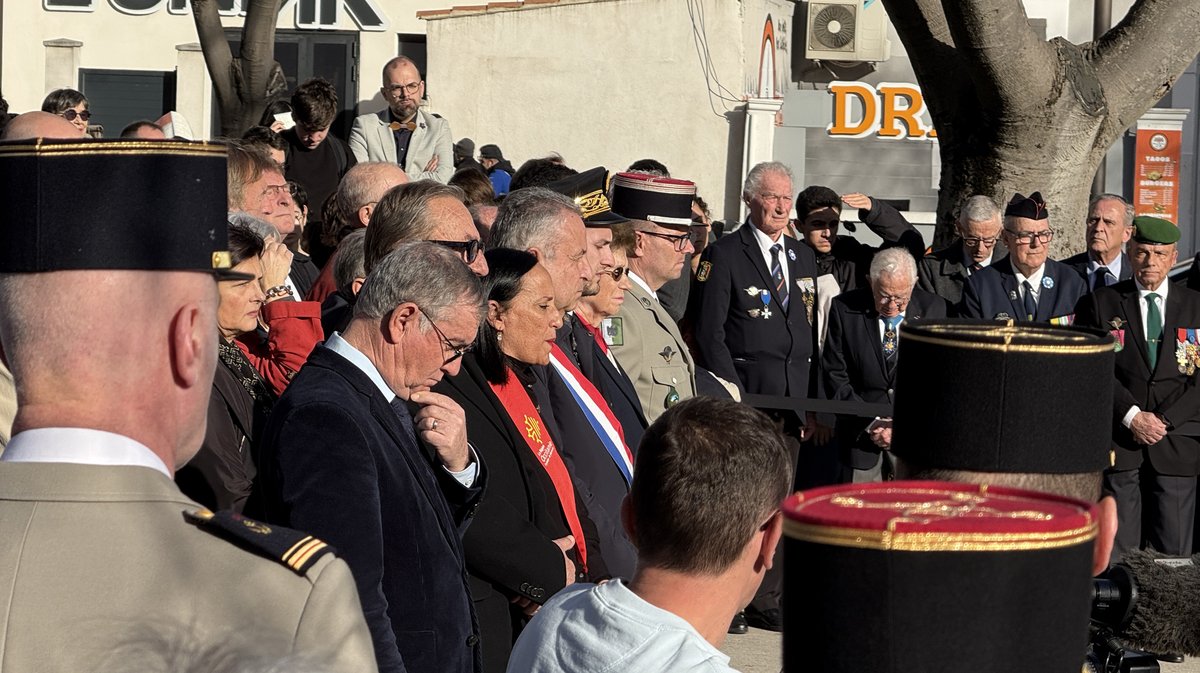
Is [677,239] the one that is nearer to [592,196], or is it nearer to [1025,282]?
[592,196]

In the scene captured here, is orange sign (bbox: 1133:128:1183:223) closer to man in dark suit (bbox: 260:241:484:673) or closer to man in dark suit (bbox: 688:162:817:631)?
man in dark suit (bbox: 688:162:817:631)

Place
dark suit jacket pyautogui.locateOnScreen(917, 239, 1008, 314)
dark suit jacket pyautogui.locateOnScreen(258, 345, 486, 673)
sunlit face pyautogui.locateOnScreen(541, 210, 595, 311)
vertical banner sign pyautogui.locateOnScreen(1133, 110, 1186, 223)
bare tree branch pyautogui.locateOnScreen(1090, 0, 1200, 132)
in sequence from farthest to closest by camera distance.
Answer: vertical banner sign pyautogui.locateOnScreen(1133, 110, 1186, 223)
bare tree branch pyautogui.locateOnScreen(1090, 0, 1200, 132)
dark suit jacket pyautogui.locateOnScreen(917, 239, 1008, 314)
sunlit face pyautogui.locateOnScreen(541, 210, 595, 311)
dark suit jacket pyautogui.locateOnScreen(258, 345, 486, 673)

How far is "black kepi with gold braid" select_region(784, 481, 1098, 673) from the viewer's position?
64.8 inches

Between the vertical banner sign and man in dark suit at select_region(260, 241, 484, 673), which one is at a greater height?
the vertical banner sign

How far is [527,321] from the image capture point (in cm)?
461

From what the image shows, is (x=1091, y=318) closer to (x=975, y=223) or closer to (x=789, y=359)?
(x=975, y=223)

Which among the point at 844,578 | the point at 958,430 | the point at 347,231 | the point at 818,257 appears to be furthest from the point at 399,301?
the point at 818,257

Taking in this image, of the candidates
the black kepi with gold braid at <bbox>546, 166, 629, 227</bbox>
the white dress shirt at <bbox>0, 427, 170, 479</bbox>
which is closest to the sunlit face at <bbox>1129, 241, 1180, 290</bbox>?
the black kepi with gold braid at <bbox>546, 166, 629, 227</bbox>

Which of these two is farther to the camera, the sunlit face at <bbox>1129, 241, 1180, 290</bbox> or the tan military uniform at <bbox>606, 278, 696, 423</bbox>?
the sunlit face at <bbox>1129, 241, 1180, 290</bbox>

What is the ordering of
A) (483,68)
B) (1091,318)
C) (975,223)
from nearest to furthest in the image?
(1091,318), (975,223), (483,68)

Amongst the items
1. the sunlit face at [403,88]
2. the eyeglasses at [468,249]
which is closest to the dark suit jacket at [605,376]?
the eyeglasses at [468,249]

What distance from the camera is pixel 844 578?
5.56 ft

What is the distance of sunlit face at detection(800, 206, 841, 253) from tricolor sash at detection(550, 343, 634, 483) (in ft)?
16.9

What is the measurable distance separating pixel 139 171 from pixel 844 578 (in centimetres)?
94
